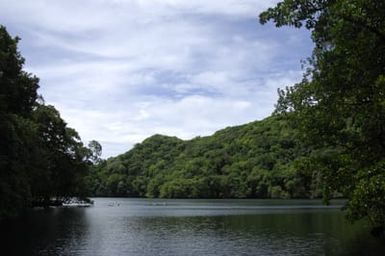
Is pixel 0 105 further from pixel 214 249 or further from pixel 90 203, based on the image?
pixel 90 203

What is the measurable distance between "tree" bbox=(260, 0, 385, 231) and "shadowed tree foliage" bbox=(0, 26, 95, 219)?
3548cm

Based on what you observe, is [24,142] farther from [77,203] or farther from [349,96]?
[77,203]

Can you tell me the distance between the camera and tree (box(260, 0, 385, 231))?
1459 cm

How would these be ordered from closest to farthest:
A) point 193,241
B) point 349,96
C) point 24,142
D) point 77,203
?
point 349,96, point 193,241, point 24,142, point 77,203

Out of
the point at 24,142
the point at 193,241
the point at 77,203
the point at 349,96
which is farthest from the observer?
the point at 77,203

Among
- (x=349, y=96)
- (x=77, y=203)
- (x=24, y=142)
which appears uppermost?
(x=24, y=142)

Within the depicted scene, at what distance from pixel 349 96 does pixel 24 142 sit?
44.1m

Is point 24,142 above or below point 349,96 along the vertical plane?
above

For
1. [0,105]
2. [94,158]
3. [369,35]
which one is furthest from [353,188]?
[94,158]

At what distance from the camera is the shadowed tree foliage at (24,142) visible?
4775cm

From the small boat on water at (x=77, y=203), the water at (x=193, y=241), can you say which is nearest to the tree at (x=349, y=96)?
the water at (x=193, y=241)

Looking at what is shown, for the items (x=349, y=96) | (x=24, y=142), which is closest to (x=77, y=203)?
(x=24, y=142)

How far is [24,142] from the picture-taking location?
178 ft

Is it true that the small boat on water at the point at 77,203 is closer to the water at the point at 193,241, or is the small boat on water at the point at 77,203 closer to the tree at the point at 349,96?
the water at the point at 193,241
